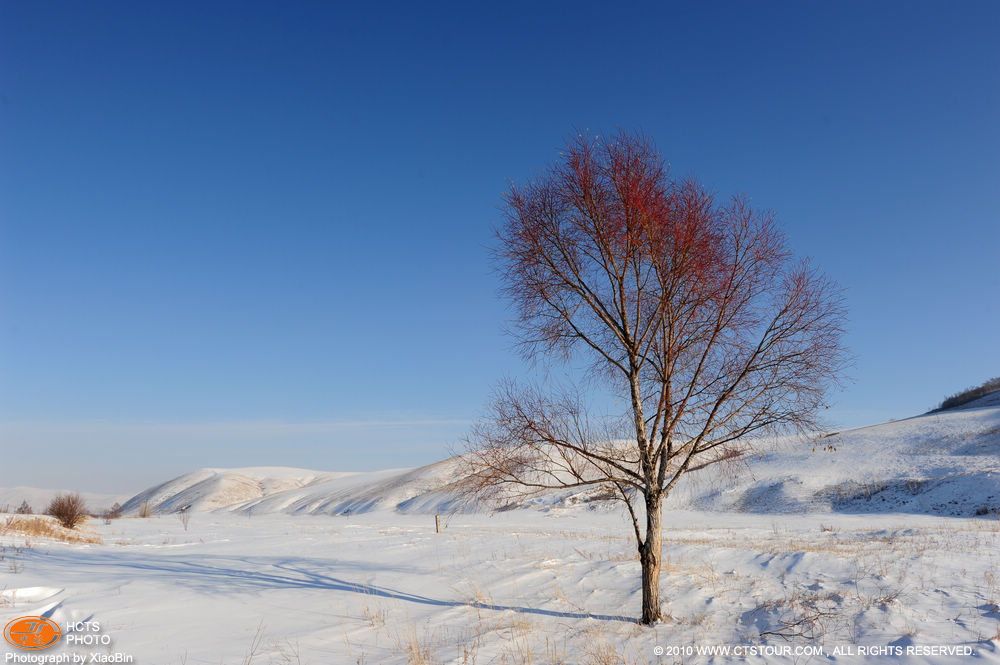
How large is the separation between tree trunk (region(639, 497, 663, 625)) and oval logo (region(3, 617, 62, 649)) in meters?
7.27

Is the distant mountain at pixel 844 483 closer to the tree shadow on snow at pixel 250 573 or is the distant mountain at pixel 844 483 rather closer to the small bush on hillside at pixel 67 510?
the tree shadow on snow at pixel 250 573

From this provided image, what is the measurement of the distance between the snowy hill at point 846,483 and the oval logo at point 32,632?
14380 mm

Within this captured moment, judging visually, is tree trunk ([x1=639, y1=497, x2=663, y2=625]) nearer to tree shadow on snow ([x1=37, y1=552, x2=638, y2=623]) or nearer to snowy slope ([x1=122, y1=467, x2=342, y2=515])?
tree shadow on snow ([x1=37, y1=552, x2=638, y2=623])

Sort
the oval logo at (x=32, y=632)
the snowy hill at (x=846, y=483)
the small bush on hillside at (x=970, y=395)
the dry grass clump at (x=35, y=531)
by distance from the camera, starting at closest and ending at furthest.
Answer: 1. the oval logo at (x=32, y=632)
2. the dry grass clump at (x=35, y=531)
3. the snowy hill at (x=846, y=483)
4. the small bush on hillside at (x=970, y=395)

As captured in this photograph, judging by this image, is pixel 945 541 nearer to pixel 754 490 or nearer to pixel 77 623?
pixel 77 623

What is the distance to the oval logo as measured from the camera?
6328mm

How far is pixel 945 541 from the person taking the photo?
14.8 meters

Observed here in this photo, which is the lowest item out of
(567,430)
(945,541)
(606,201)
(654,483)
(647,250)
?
(945,541)

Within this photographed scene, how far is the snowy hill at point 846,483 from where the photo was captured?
30.2m

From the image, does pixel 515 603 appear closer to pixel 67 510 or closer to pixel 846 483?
pixel 67 510

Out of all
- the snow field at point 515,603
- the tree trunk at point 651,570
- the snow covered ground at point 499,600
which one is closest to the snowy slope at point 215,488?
the snow covered ground at point 499,600

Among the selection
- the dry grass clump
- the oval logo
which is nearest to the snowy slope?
the dry grass clump

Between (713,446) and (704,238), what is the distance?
9.90 feet

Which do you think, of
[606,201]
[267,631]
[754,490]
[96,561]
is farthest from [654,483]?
[754,490]
